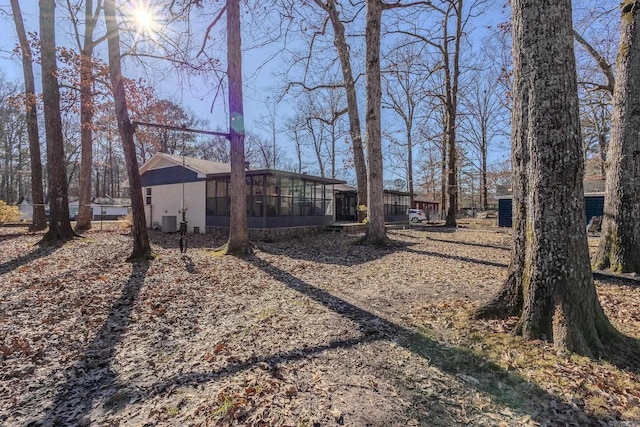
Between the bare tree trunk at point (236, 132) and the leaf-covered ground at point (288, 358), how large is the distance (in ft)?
9.27

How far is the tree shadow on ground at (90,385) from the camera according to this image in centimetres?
214

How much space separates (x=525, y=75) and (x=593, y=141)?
1137 inches

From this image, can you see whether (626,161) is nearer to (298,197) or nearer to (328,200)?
(298,197)

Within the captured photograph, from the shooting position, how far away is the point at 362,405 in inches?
85.4

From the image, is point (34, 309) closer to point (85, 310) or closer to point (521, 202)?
point (85, 310)

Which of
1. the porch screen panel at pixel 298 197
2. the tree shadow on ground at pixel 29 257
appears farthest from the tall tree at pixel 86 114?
the porch screen panel at pixel 298 197

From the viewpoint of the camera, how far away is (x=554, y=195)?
2854 millimetres

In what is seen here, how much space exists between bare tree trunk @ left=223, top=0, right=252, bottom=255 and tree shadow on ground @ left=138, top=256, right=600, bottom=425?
Result: 5.15m

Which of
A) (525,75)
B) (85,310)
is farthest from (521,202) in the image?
(85,310)

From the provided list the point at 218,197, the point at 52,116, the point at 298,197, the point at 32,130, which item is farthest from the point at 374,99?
the point at 32,130

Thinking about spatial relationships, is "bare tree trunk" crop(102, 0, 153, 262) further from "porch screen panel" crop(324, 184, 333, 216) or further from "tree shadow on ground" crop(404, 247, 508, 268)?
"porch screen panel" crop(324, 184, 333, 216)

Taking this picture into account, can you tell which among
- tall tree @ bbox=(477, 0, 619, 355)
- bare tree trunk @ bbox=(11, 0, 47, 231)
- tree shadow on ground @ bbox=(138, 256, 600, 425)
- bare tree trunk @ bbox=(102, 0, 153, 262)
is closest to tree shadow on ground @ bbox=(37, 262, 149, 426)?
tree shadow on ground @ bbox=(138, 256, 600, 425)

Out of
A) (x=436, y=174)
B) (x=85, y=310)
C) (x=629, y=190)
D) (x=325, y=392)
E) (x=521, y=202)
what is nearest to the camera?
(x=325, y=392)

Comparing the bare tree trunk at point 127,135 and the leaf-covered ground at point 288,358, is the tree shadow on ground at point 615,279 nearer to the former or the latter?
the leaf-covered ground at point 288,358
